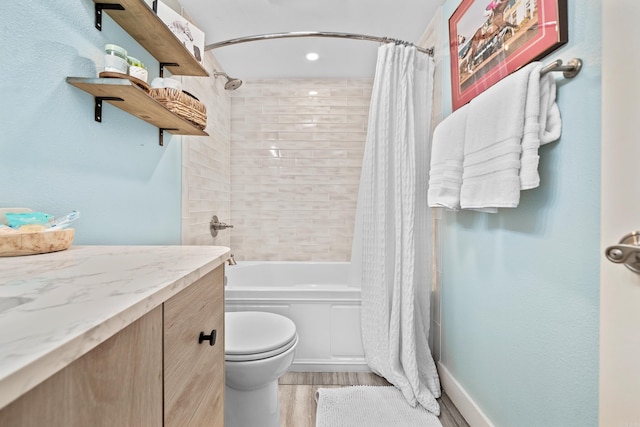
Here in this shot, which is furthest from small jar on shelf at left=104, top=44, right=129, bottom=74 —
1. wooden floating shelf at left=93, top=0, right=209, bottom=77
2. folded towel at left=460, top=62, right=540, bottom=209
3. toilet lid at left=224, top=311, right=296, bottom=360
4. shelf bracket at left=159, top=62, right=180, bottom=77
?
folded towel at left=460, top=62, right=540, bottom=209

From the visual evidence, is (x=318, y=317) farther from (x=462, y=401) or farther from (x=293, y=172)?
(x=293, y=172)

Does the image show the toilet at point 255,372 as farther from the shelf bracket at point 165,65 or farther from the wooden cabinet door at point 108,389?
the shelf bracket at point 165,65

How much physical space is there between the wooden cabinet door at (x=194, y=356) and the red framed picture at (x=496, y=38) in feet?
4.10

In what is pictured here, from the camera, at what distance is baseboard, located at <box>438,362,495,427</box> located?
1.27 m

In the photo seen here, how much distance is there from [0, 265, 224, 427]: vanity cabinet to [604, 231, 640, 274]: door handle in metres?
0.88

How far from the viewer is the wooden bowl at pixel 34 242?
65 centimetres

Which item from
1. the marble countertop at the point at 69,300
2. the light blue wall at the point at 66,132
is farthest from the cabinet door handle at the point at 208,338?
the light blue wall at the point at 66,132

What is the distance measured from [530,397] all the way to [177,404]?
45.3 inches

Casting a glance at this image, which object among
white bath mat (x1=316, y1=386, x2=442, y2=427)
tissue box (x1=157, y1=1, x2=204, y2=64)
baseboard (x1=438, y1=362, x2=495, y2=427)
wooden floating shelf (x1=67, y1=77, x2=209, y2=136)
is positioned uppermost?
tissue box (x1=157, y1=1, x2=204, y2=64)

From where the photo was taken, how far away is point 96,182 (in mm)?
1016

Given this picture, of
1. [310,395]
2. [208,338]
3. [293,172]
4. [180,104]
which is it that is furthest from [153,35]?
[310,395]

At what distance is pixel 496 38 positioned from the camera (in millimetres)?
1128

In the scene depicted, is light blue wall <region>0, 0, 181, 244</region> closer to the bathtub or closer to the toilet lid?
the toilet lid

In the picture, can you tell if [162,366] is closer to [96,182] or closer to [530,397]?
[96,182]
